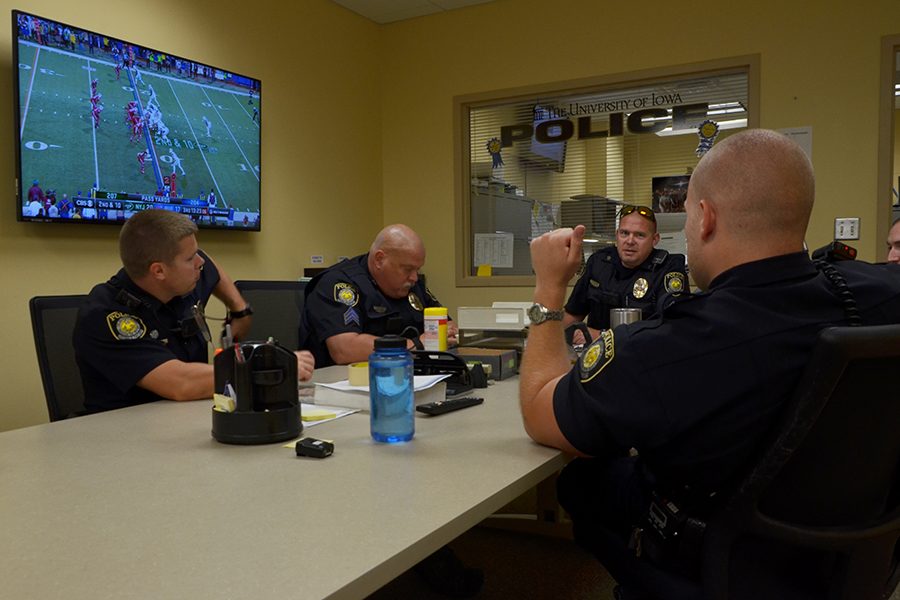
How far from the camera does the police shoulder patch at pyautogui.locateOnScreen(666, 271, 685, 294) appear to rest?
3340 millimetres

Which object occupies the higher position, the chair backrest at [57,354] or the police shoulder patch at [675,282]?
the police shoulder patch at [675,282]

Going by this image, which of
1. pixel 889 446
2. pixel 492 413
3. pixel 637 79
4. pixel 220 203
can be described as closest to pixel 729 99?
pixel 637 79

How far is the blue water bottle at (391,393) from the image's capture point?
1366mm

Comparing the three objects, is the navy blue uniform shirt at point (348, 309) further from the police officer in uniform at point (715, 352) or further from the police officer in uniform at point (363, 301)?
the police officer in uniform at point (715, 352)

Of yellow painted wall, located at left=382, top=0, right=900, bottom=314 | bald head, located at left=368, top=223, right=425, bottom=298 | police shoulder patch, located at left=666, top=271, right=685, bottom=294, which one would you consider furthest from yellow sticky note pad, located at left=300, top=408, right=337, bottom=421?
yellow painted wall, located at left=382, top=0, right=900, bottom=314

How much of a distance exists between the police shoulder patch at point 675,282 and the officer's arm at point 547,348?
6.62 feet

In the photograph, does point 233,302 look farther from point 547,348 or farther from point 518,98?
point 518,98

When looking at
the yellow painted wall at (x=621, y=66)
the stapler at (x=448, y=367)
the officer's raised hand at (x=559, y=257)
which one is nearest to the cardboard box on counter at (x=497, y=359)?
the stapler at (x=448, y=367)

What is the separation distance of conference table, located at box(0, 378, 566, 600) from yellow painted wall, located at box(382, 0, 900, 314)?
3193mm

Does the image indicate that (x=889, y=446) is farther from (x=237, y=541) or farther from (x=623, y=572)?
(x=237, y=541)

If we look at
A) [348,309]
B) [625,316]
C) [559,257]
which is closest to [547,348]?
[559,257]

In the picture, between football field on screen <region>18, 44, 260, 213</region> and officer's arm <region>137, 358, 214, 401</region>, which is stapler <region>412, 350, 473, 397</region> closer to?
officer's arm <region>137, 358, 214, 401</region>

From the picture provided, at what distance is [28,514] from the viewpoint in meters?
0.97

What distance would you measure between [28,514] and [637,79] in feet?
13.4
